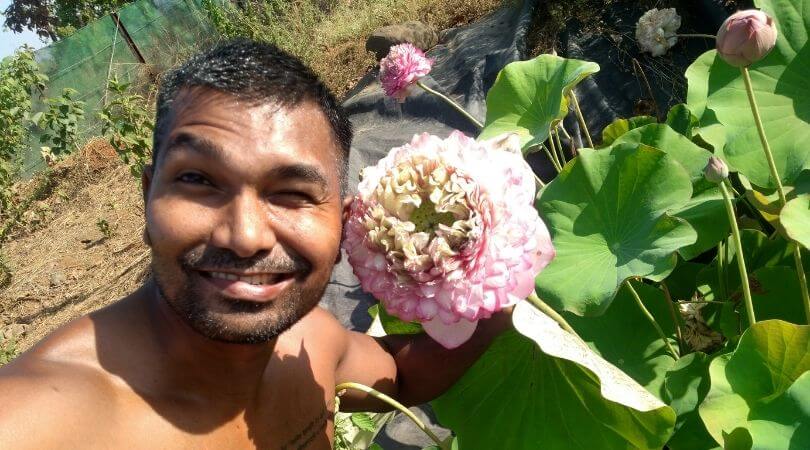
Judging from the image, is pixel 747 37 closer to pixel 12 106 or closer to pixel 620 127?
pixel 620 127

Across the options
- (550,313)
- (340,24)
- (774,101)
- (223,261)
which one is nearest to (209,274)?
(223,261)

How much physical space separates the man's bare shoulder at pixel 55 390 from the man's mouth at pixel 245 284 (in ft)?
0.82

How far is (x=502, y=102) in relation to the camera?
191cm

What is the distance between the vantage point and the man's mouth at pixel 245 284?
1133mm

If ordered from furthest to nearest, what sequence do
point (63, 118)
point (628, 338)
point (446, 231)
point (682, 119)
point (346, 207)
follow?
point (63, 118) → point (682, 119) → point (628, 338) → point (346, 207) → point (446, 231)

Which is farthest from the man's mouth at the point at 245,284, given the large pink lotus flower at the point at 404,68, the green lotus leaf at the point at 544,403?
the large pink lotus flower at the point at 404,68

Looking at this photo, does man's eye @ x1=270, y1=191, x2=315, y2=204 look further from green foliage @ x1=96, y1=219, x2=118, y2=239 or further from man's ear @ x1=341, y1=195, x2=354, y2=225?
green foliage @ x1=96, y1=219, x2=118, y2=239

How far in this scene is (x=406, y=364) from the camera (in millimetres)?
1731

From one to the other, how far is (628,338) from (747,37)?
29.2 inches

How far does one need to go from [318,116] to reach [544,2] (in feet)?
13.1

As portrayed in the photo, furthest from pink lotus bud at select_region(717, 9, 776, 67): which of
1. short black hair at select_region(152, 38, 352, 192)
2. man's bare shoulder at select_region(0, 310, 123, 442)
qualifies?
man's bare shoulder at select_region(0, 310, 123, 442)

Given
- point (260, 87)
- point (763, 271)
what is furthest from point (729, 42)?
point (260, 87)

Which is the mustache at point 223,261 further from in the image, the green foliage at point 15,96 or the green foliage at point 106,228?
the green foliage at point 15,96

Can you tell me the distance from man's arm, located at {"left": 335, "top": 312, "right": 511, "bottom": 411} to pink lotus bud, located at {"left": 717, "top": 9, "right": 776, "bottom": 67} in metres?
0.70
